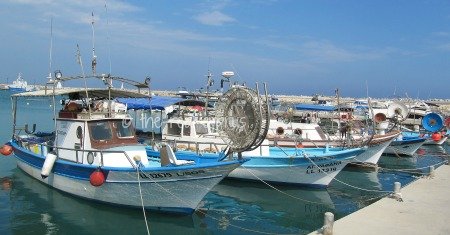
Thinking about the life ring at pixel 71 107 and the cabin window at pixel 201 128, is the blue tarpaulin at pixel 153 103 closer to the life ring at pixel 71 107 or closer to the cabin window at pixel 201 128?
the cabin window at pixel 201 128

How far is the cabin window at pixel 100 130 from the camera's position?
1394 cm

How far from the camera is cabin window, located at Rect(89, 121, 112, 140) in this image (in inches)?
549

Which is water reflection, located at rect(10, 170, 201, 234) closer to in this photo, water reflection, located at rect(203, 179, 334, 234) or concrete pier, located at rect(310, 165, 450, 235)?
water reflection, located at rect(203, 179, 334, 234)

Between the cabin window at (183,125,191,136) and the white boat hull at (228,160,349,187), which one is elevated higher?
the cabin window at (183,125,191,136)

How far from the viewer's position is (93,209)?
13500 mm

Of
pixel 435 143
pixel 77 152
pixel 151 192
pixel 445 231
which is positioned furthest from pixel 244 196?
pixel 435 143

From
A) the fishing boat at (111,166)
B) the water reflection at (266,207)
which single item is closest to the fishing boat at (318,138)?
the water reflection at (266,207)

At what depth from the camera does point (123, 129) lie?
48.0 ft

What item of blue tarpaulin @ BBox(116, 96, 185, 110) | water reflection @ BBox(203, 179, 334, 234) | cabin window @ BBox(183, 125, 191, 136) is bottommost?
water reflection @ BBox(203, 179, 334, 234)

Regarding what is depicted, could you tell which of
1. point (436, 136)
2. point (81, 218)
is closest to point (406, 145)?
point (436, 136)

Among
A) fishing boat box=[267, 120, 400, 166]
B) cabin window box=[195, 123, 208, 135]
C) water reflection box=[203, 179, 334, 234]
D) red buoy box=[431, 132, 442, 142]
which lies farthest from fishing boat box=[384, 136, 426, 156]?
cabin window box=[195, 123, 208, 135]

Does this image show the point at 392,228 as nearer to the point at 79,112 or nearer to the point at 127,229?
the point at 127,229

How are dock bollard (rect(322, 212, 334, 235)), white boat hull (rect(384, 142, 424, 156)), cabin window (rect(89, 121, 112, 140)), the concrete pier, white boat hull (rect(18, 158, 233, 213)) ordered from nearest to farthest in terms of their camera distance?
dock bollard (rect(322, 212, 334, 235)) → the concrete pier → white boat hull (rect(18, 158, 233, 213)) → cabin window (rect(89, 121, 112, 140)) → white boat hull (rect(384, 142, 424, 156))

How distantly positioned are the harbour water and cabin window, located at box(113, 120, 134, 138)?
97.2 inches
